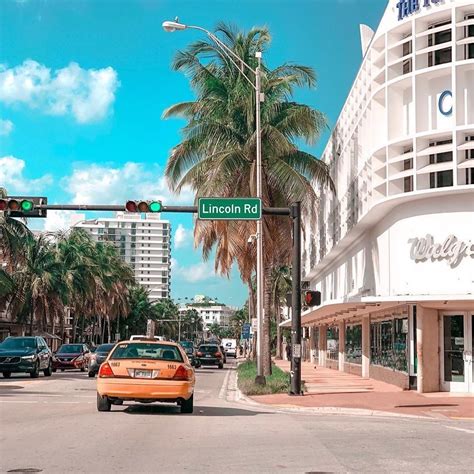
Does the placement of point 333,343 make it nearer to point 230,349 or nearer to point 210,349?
point 210,349

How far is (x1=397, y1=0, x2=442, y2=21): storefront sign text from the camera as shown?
2352 centimetres

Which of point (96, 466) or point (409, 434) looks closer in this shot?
point (96, 466)

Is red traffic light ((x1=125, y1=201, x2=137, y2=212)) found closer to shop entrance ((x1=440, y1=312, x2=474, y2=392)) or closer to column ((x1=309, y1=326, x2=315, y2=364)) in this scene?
shop entrance ((x1=440, y1=312, x2=474, y2=392))

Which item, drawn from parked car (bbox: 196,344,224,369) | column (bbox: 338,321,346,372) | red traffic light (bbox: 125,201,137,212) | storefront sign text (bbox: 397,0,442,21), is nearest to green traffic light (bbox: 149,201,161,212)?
red traffic light (bbox: 125,201,137,212)

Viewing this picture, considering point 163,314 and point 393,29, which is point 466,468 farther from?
point 163,314

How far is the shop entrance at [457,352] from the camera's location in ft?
74.7

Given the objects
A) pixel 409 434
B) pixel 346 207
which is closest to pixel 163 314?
pixel 346 207

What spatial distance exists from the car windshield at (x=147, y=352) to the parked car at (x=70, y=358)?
24360 millimetres

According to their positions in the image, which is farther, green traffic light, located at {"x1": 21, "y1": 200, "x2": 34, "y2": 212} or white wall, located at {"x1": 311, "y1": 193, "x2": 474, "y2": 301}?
white wall, located at {"x1": 311, "y1": 193, "x2": 474, "y2": 301}

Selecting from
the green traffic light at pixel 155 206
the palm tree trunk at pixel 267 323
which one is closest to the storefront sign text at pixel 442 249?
the palm tree trunk at pixel 267 323

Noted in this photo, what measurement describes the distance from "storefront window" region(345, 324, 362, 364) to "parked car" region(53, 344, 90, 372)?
14.3 meters

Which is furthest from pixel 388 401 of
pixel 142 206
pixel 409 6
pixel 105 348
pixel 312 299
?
pixel 105 348

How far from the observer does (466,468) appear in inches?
375

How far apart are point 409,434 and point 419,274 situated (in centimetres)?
1090
